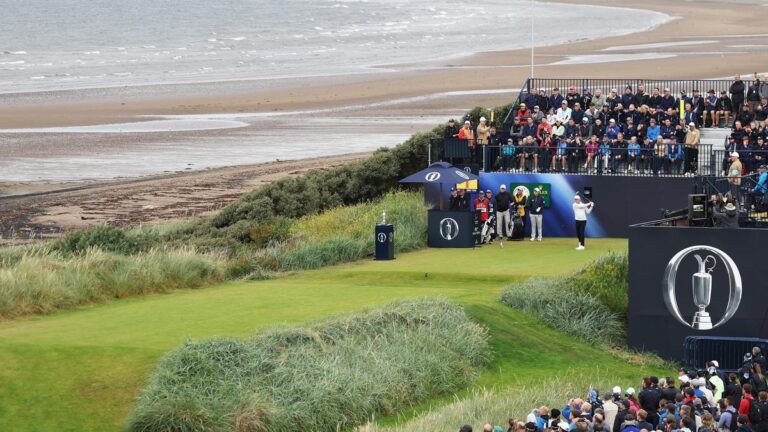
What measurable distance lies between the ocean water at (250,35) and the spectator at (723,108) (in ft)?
179

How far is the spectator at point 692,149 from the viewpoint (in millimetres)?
35844

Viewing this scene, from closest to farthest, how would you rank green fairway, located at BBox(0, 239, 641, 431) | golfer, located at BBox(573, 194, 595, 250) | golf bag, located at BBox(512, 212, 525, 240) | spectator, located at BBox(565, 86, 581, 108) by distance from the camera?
green fairway, located at BBox(0, 239, 641, 431) < golfer, located at BBox(573, 194, 595, 250) < golf bag, located at BBox(512, 212, 525, 240) < spectator, located at BBox(565, 86, 581, 108)

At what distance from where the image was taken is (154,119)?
70.3 meters

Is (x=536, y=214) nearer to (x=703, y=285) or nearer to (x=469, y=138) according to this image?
(x=469, y=138)

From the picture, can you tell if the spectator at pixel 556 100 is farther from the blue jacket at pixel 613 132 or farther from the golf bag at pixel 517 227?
the golf bag at pixel 517 227

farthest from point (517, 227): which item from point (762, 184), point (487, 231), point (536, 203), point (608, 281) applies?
point (762, 184)

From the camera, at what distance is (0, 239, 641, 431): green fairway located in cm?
2102

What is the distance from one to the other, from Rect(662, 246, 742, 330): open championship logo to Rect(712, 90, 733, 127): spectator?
42.7 feet

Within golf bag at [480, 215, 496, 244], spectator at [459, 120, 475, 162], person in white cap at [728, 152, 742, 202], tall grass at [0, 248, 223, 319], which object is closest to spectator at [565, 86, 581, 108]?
spectator at [459, 120, 475, 162]

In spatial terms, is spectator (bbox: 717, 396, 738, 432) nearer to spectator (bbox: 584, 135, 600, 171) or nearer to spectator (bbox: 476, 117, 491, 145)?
spectator (bbox: 584, 135, 600, 171)

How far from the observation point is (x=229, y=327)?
Result: 24.4 metres

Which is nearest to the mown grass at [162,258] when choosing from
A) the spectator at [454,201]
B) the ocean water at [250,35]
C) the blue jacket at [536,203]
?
the spectator at [454,201]

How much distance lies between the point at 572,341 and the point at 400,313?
4.11 meters

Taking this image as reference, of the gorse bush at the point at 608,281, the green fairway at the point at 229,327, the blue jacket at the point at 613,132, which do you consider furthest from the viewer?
the blue jacket at the point at 613,132
